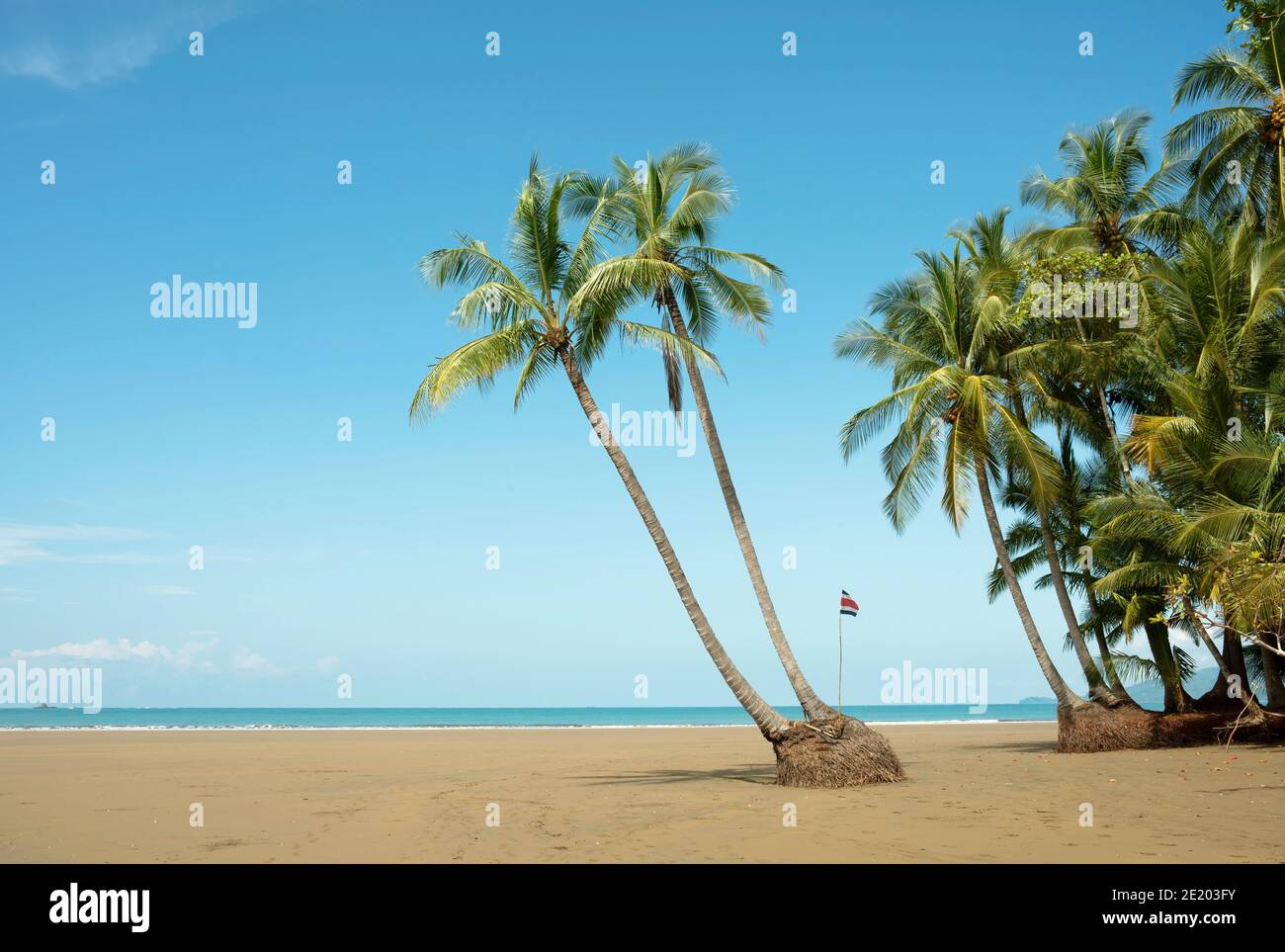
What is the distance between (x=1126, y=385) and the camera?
78.5 feet

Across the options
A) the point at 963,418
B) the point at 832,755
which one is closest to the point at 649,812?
the point at 832,755

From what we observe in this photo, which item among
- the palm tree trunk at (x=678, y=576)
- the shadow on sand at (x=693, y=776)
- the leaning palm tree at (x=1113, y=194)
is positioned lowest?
the shadow on sand at (x=693, y=776)

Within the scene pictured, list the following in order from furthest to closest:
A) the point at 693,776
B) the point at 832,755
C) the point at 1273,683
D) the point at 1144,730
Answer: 1. the point at 1144,730
2. the point at 1273,683
3. the point at 693,776
4. the point at 832,755

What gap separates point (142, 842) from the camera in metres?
11.2

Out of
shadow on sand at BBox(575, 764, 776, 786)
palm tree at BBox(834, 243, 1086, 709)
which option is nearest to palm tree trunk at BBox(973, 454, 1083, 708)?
palm tree at BBox(834, 243, 1086, 709)

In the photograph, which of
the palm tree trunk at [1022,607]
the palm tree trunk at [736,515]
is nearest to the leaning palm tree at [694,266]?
the palm tree trunk at [736,515]

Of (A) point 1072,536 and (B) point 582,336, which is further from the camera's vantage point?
(A) point 1072,536

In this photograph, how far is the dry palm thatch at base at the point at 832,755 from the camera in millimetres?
14953

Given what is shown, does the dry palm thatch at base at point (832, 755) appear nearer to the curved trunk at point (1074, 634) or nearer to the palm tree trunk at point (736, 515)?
the palm tree trunk at point (736, 515)

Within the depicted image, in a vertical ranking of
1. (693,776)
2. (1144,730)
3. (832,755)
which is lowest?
(693,776)

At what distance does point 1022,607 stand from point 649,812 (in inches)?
533

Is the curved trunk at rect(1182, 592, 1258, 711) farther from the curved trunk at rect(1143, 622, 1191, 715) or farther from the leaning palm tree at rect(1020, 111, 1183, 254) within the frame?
the leaning palm tree at rect(1020, 111, 1183, 254)

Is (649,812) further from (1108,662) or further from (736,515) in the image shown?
(1108,662)

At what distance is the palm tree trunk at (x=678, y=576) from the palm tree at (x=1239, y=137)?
50.2 feet
